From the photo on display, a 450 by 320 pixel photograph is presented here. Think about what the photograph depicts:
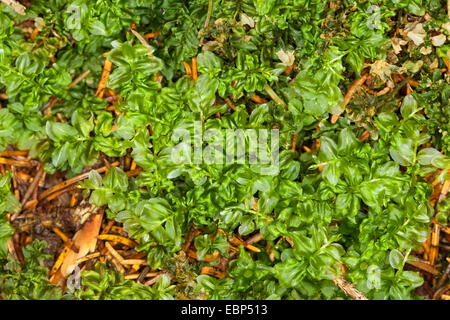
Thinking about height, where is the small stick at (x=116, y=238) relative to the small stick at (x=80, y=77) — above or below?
below

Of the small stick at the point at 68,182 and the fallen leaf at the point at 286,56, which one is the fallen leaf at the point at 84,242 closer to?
the small stick at the point at 68,182

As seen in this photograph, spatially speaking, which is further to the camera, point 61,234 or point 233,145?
point 61,234

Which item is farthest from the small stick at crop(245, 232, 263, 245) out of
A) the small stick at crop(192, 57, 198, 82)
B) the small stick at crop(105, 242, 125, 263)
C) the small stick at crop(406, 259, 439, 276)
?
the small stick at crop(192, 57, 198, 82)

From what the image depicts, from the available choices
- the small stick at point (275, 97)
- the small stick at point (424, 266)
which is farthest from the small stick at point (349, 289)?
the small stick at point (275, 97)

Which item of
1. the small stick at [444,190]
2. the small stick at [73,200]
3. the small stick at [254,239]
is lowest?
the small stick at [254,239]

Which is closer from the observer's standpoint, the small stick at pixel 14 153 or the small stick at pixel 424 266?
the small stick at pixel 424 266

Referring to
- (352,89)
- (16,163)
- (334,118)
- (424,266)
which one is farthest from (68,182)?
(424,266)

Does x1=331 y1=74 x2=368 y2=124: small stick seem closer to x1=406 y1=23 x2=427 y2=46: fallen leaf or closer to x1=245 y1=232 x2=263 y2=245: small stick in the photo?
x1=406 y1=23 x2=427 y2=46: fallen leaf

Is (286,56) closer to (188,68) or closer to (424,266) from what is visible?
(188,68)

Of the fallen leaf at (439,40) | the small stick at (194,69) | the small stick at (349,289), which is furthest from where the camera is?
the small stick at (194,69)

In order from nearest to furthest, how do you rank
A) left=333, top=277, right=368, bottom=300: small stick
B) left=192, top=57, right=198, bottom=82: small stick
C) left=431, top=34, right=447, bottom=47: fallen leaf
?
left=333, top=277, right=368, bottom=300: small stick < left=431, top=34, right=447, bottom=47: fallen leaf < left=192, top=57, right=198, bottom=82: small stick

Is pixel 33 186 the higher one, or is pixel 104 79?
pixel 104 79

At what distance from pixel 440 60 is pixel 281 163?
3.14ft

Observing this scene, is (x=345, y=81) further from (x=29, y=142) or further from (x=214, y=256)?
(x=29, y=142)
